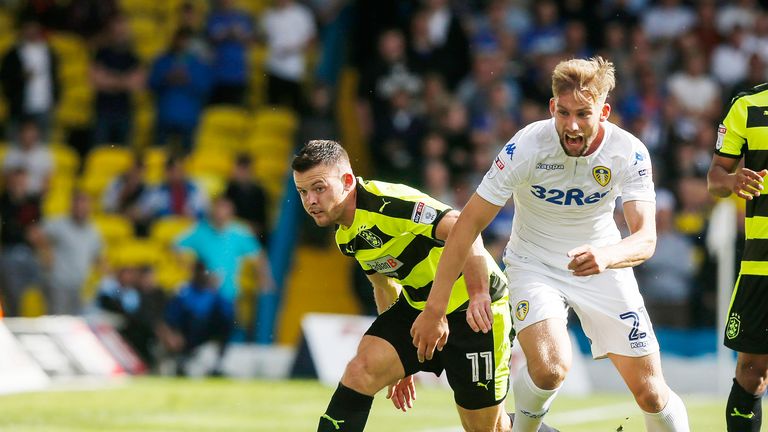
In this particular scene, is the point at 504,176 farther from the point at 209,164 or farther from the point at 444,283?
the point at 209,164

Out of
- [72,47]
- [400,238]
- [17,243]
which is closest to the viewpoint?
[400,238]

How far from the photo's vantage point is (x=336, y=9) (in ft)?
65.8

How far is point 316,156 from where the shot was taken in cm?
738

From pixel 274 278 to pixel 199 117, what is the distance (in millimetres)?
3005

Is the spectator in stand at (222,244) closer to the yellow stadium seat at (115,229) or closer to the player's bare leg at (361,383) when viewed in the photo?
the yellow stadium seat at (115,229)

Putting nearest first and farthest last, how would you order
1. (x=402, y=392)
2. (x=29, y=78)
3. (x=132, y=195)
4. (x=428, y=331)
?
1. (x=428, y=331)
2. (x=402, y=392)
3. (x=132, y=195)
4. (x=29, y=78)

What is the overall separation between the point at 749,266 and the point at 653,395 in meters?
1.31

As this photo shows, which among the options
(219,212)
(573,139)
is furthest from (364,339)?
(219,212)

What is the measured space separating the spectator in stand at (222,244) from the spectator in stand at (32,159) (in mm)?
2954

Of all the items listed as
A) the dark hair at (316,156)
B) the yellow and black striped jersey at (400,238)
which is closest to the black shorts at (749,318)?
the yellow and black striped jersey at (400,238)

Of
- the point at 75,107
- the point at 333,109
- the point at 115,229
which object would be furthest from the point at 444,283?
the point at 75,107

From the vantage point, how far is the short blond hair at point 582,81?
6.99 meters

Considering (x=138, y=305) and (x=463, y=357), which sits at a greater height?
(x=463, y=357)

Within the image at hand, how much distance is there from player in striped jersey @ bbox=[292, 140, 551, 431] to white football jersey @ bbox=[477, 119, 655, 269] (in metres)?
0.38
